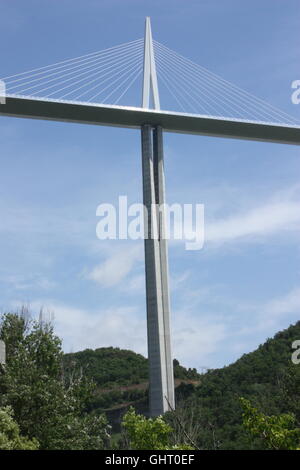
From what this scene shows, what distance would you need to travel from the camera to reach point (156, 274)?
24.6 meters

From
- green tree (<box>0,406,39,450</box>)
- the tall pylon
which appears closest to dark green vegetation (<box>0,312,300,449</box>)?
green tree (<box>0,406,39,450</box>)

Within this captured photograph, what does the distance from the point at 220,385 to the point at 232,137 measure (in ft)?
47.6

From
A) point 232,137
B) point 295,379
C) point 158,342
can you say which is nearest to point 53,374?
point 158,342

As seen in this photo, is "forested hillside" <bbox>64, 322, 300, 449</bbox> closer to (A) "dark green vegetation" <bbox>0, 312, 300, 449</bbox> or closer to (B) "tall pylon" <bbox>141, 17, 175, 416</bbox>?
(A) "dark green vegetation" <bbox>0, 312, 300, 449</bbox>

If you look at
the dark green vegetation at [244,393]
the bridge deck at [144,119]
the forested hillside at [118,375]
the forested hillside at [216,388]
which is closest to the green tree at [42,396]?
the forested hillside at [216,388]

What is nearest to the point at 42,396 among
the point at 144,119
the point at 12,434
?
the point at 12,434

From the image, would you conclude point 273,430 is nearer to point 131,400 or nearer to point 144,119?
point 144,119

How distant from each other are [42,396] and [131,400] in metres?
25.2

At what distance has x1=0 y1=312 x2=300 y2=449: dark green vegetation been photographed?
11977 millimetres

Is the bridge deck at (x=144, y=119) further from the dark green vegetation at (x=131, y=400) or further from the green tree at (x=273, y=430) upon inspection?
the green tree at (x=273, y=430)

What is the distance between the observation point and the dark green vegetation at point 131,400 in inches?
472

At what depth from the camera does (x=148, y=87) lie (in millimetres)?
26734

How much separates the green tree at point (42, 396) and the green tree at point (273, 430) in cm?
1000
